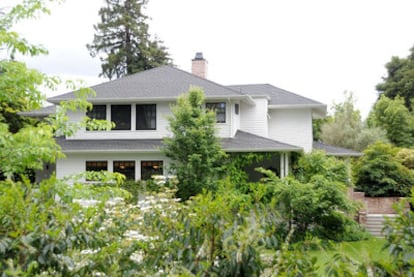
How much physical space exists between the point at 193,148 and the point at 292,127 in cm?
666

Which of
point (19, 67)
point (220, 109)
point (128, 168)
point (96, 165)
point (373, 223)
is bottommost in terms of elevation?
point (373, 223)

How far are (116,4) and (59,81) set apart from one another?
38502 millimetres

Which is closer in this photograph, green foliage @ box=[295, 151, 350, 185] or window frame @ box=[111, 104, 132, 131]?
green foliage @ box=[295, 151, 350, 185]

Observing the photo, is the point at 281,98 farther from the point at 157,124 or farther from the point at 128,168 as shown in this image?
the point at 128,168

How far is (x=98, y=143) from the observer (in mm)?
18609

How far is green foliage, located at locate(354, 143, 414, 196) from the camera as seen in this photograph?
1966cm

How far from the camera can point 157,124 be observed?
19375mm

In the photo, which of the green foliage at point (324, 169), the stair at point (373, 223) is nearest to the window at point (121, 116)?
the green foliage at point (324, 169)

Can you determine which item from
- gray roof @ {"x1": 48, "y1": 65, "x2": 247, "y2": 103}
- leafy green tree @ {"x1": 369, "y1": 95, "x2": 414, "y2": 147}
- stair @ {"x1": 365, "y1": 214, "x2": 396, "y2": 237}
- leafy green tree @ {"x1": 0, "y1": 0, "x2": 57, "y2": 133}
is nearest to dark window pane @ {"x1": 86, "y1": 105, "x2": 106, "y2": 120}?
gray roof @ {"x1": 48, "y1": 65, "x2": 247, "y2": 103}

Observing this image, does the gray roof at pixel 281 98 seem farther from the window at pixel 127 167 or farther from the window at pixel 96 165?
the window at pixel 96 165

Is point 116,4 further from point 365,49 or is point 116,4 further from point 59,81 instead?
point 59,81

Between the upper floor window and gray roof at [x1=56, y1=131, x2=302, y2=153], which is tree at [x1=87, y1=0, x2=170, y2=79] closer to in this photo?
the upper floor window

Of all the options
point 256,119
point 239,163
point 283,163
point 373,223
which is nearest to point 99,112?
point 239,163

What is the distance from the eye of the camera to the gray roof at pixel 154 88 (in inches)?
742
